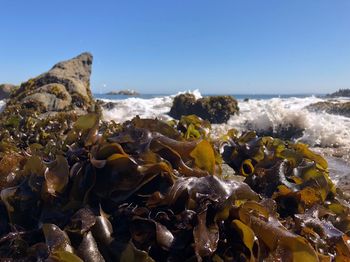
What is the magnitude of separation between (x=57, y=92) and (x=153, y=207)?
165 inches

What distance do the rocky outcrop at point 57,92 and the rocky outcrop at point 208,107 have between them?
180 centimetres

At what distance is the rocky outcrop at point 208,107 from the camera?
21.3 ft

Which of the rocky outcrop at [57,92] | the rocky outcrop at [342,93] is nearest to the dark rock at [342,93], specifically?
the rocky outcrop at [342,93]

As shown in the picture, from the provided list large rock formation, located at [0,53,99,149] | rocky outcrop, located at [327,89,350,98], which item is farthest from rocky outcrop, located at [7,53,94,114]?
rocky outcrop, located at [327,89,350,98]

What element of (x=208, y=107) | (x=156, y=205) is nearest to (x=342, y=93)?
(x=208, y=107)

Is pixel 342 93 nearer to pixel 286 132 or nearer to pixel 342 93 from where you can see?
pixel 342 93

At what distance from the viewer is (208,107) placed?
6746 mm

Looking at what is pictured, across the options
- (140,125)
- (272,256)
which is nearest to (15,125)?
(140,125)

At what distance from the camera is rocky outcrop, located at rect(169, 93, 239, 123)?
6.49 meters

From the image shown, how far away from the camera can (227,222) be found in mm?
1487

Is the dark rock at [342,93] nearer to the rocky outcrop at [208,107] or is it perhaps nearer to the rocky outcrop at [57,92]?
the rocky outcrop at [208,107]

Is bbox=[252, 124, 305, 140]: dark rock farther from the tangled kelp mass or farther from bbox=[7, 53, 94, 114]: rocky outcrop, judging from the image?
the tangled kelp mass

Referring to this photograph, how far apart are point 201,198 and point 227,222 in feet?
0.45

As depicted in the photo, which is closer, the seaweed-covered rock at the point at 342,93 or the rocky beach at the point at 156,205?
the rocky beach at the point at 156,205
